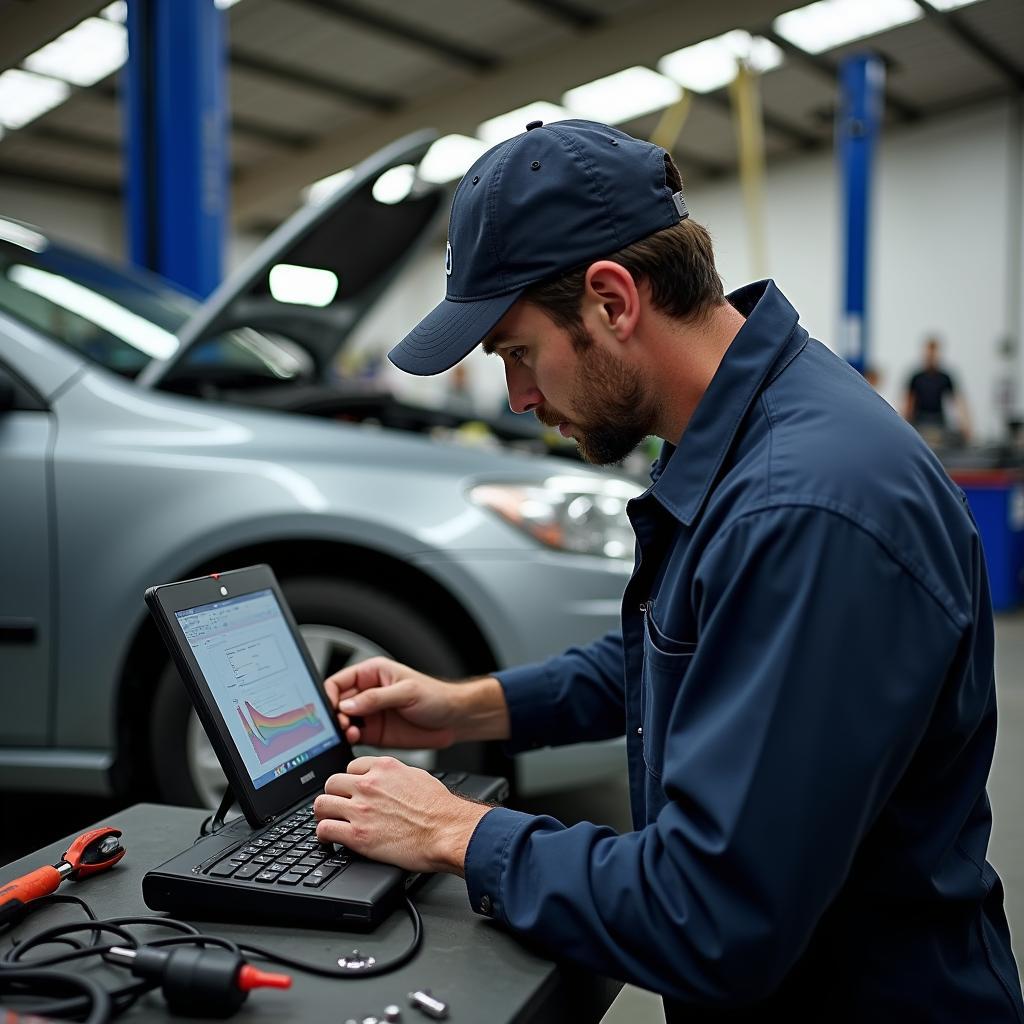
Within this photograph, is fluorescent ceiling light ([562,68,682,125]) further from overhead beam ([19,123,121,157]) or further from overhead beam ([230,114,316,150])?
overhead beam ([19,123,121,157])

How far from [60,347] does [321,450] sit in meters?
0.61

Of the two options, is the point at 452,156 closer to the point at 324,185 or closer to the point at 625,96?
the point at 324,185

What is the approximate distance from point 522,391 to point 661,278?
0.60 feet

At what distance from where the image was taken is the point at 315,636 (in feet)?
7.04

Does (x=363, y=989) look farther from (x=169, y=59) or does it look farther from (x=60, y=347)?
(x=169, y=59)

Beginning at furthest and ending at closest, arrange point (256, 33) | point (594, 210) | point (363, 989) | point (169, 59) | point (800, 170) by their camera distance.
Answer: point (800, 170)
point (256, 33)
point (169, 59)
point (594, 210)
point (363, 989)

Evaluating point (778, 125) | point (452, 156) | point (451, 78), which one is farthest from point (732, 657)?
point (778, 125)

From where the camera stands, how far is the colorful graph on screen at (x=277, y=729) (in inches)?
40.4

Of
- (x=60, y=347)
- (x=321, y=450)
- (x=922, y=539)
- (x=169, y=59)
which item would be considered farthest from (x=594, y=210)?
(x=169, y=59)

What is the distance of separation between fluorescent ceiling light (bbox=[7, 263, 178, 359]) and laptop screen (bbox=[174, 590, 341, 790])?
4.96 ft

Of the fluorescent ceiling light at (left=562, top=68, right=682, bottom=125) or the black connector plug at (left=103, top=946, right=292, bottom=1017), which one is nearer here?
the black connector plug at (left=103, top=946, right=292, bottom=1017)

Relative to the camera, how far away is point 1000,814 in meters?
2.71

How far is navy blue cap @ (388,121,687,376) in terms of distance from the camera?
92cm

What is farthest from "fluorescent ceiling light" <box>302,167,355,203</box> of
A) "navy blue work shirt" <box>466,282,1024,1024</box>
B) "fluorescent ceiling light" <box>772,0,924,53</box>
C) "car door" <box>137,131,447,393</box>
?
"navy blue work shirt" <box>466,282,1024,1024</box>
